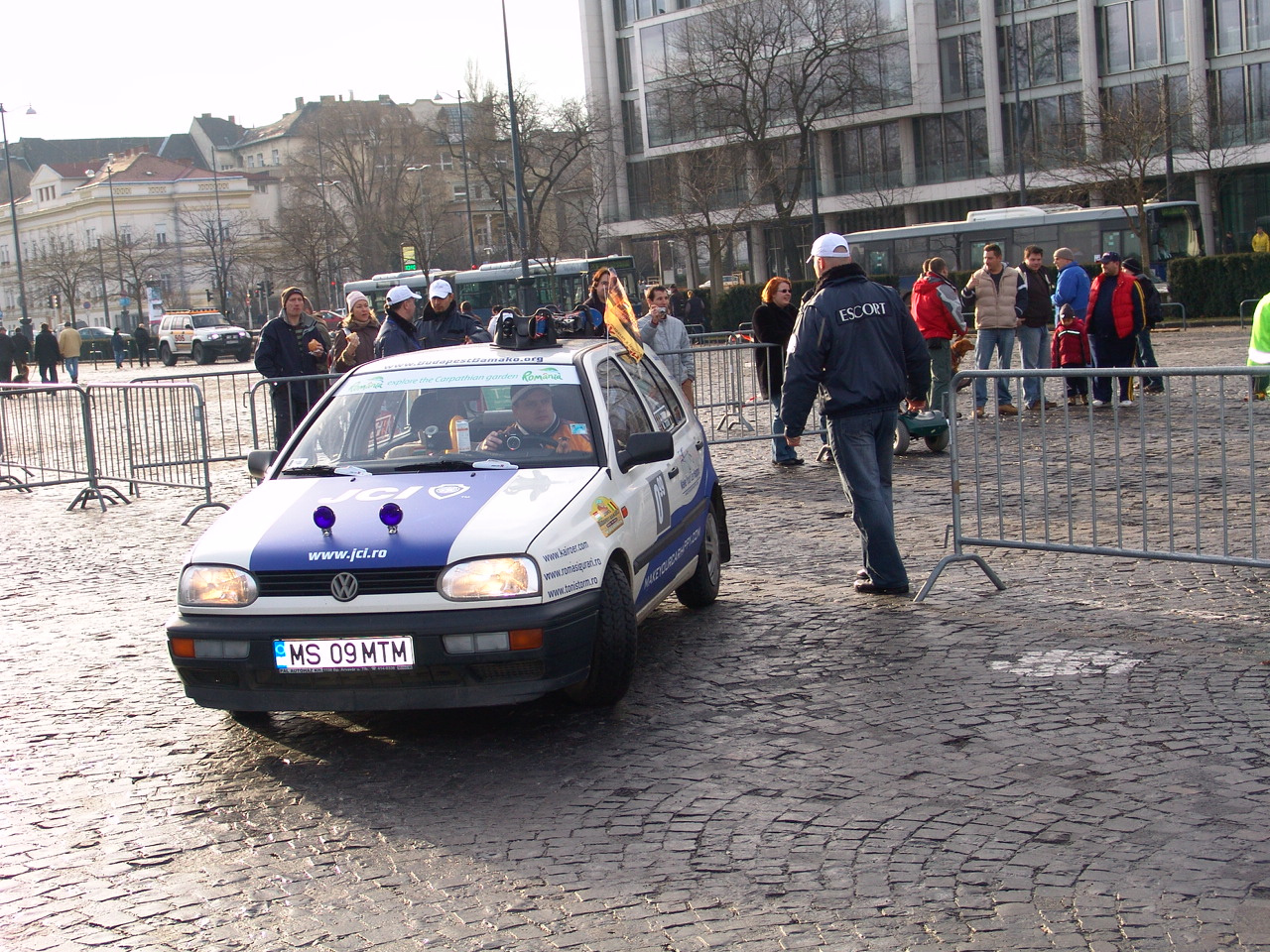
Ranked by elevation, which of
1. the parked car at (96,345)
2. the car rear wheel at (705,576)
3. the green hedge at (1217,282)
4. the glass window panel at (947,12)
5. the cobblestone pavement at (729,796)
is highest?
the glass window panel at (947,12)

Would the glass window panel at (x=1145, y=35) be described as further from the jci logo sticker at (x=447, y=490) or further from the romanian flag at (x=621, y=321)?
the jci logo sticker at (x=447, y=490)

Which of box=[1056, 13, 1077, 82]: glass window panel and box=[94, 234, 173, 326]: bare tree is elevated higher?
box=[1056, 13, 1077, 82]: glass window panel

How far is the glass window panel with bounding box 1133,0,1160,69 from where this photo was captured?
192 feet

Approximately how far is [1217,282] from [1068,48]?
31.9 m

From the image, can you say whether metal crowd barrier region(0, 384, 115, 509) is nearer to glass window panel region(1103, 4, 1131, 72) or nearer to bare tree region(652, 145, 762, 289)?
bare tree region(652, 145, 762, 289)

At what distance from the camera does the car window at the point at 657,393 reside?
739 cm

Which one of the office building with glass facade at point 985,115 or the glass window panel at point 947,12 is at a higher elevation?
the glass window panel at point 947,12

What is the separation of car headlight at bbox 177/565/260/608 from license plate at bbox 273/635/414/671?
25 centimetres

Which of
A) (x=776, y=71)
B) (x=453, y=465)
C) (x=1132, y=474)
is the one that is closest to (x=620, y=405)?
(x=453, y=465)

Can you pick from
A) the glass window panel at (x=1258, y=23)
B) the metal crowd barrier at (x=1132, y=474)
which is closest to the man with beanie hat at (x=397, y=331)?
the metal crowd barrier at (x=1132, y=474)

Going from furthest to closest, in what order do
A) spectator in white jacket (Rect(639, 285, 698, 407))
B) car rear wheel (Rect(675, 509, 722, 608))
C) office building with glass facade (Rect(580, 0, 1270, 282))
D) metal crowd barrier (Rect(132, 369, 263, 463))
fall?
office building with glass facade (Rect(580, 0, 1270, 282)) < metal crowd barrier (Rect(132, 369, 263, 463)) < spectator in white jacket (Rect(639, 285, 698, 407)) < car rear wheel (Rect(675, 509, 722, 608))

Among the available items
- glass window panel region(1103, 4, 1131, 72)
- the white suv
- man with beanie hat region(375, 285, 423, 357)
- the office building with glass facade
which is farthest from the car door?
glass window panel region(1103, 4, 1131, 72)

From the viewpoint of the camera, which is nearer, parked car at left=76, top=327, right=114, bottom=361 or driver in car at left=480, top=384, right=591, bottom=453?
driver in car at left=480, top=384, right=591, bottom=453

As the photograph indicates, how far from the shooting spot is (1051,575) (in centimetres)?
823
